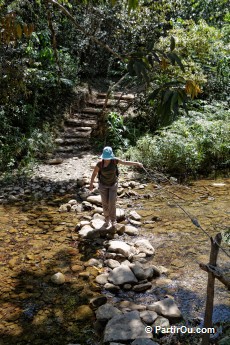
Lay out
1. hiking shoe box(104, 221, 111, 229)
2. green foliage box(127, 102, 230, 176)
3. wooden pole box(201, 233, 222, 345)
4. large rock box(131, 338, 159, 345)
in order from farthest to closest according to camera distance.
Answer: green foliage box(127, 102, 230, 176)
hiking shoe box(104, 221, 111, 229)
large rock box(131, 338, 159, 345)
wooden pole box(201, 233, 222, 345)

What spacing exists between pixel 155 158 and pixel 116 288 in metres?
4.79

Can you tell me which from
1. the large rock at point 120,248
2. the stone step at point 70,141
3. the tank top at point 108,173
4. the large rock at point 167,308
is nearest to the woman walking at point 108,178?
the tank top at point 108,173

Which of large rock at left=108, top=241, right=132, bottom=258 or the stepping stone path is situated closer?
the stepping stone path

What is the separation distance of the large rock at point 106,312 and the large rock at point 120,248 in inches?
47.6

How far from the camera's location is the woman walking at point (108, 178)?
5.14 m

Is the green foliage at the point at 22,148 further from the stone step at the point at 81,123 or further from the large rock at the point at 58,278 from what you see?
the large rock at the point at 58,278

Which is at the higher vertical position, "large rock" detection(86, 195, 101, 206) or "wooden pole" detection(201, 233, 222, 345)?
"wooden pole" detection(201, 233, 222, 345)

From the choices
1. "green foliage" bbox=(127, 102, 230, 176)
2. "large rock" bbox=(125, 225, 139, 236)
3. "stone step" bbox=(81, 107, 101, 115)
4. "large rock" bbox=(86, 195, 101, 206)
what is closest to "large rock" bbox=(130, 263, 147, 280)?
"large rock" bbox=(125, 225, 139, 236)

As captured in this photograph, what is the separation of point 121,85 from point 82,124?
13.2 feet

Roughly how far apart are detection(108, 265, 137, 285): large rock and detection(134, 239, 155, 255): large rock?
1.94ft

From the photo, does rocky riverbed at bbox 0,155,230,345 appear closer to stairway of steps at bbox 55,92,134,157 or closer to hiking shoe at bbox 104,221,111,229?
hiking shoe at bbox 104,221,111,229

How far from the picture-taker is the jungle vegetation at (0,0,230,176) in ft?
27.2

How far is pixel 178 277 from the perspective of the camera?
4.32 meters

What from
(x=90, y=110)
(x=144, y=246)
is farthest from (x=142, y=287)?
(x=90, y=110)
